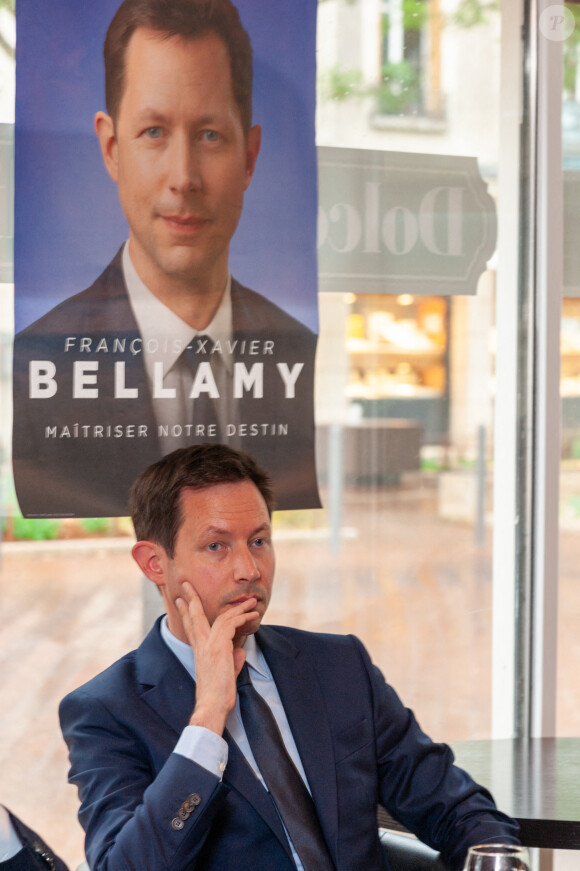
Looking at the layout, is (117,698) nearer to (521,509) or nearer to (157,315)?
(157,315)

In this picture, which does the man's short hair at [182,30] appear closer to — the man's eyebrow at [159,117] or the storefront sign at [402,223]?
the man's eyebrow at [159,117]

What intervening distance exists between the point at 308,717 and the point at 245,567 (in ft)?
1.15

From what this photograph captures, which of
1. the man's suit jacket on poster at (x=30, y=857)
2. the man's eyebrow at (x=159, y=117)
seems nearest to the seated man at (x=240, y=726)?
the man's suit jacket on poster at (x=30, y=857)

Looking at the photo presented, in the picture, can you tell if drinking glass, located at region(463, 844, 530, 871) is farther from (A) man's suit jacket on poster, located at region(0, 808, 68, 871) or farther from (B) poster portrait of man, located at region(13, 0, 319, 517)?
(B) poster portrait of man, located at region(13, 0, 319, 517)

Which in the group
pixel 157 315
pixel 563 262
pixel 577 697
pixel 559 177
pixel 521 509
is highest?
pixel 559 177

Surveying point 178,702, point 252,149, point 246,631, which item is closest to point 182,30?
point 252,149

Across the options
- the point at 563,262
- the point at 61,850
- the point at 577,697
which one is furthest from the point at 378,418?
the point at 61,850

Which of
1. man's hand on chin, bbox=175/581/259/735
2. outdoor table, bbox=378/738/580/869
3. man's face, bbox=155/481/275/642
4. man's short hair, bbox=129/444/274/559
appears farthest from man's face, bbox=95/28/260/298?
outdoor table, bbox=378/738/580/869

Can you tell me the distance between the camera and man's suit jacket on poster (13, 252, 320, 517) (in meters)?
2.69

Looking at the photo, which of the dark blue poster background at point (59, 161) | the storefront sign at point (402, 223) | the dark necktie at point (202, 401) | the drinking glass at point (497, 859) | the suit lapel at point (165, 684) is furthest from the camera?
the storefront sign at point (402, 223)

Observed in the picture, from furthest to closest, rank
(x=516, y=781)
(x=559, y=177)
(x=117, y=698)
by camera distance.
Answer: (x=559, y=177)
(x=516, y=781)
(x=117, y=698)

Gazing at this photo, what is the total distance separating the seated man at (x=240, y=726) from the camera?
191 centimetres

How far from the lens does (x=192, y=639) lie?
2.02m

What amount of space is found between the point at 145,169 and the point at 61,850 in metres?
1.91
